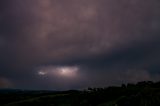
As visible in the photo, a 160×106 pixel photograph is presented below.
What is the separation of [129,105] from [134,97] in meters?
12.5

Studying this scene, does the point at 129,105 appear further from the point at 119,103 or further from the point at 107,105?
the point at 107,105

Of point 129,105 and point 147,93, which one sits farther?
point 147,93

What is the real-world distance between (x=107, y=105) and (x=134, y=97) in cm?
2006

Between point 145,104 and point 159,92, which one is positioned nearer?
point 145,104

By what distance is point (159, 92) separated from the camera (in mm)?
181875

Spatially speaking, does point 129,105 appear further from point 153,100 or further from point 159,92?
point 159,92

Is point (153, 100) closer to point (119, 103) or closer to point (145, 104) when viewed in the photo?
point (145, 104)

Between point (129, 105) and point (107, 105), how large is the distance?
78.4ft

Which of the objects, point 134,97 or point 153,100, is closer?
point 153,100

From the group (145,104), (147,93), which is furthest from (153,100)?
(147,93)

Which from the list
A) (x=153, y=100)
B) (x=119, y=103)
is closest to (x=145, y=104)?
(x=153, y=100)

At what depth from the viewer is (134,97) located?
18025cm

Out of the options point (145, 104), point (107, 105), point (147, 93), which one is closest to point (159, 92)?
point (147, 93)

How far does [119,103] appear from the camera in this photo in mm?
180375
